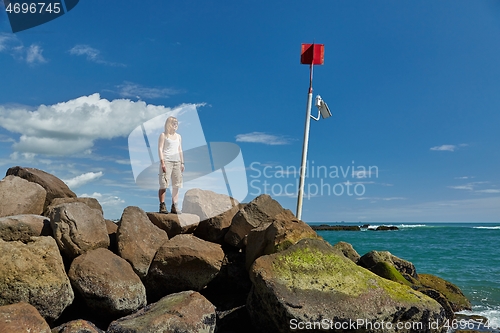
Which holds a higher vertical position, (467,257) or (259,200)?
(259,200)

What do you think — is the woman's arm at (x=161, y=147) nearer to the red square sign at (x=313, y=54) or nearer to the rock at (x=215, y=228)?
the rock at (x=215, y=228)

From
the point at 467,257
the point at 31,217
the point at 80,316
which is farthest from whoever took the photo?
the point at 467,257

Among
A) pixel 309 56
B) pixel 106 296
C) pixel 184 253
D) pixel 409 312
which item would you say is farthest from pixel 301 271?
pixel 309 56

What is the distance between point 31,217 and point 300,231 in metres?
5.55

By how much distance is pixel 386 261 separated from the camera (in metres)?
11.8

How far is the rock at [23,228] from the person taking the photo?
305 inches

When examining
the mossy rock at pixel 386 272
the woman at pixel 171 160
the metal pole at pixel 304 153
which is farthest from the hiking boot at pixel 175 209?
the mossy rock at pixel 386 272

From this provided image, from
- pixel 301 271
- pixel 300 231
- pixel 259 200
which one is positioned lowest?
pixel 301 271

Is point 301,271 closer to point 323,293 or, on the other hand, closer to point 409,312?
point 323,293

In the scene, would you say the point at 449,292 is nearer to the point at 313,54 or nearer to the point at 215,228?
the point at 215,228

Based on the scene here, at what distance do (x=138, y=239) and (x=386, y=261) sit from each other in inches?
285

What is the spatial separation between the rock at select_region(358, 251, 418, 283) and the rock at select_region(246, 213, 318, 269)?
13.2ft

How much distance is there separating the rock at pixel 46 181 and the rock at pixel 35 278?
348 cm

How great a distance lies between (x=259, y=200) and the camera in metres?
9.65
